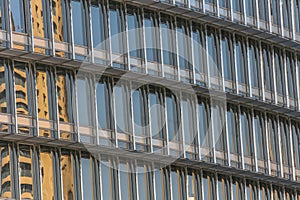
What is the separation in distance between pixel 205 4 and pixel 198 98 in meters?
4.07

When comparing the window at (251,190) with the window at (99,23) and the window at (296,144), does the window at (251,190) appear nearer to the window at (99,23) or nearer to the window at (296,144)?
the window at (296,144)

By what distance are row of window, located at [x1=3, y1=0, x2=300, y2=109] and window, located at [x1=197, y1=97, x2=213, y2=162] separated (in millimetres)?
1016

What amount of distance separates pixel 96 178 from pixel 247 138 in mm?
10665

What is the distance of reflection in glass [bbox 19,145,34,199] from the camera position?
55.3 m

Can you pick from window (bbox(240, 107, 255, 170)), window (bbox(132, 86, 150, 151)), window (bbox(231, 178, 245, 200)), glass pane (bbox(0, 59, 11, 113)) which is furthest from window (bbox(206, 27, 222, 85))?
glass pane (bbox(0, 59, 11, 113))

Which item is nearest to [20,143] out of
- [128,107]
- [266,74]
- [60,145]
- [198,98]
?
[60,145]

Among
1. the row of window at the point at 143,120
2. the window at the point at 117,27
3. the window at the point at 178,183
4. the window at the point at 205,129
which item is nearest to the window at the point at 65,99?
the row of window at the point at 143,120

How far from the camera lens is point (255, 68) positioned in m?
67.2

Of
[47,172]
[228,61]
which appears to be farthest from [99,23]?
[228,61]

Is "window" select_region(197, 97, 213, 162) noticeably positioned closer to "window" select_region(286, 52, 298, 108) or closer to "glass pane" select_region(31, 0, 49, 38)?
"window" select_region(286, 52, 298, 108)

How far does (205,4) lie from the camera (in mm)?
64188

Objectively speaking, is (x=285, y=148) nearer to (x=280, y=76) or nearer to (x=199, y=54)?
(x=280, y=76)

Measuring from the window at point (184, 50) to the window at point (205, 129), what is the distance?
1462 millimetres

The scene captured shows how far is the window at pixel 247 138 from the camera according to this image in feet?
217
